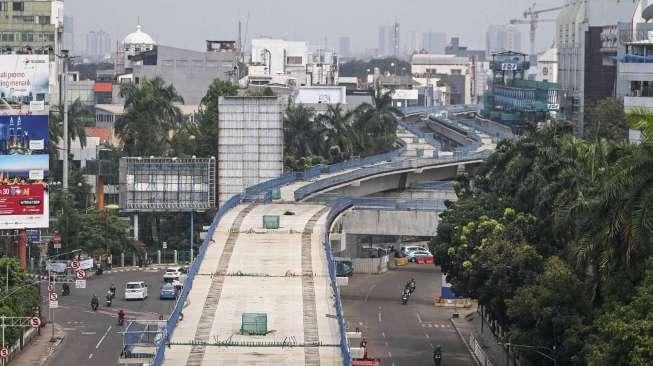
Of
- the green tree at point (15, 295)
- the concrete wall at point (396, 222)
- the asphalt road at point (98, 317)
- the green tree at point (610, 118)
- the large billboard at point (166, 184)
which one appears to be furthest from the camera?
the green tree at point (610, 118)

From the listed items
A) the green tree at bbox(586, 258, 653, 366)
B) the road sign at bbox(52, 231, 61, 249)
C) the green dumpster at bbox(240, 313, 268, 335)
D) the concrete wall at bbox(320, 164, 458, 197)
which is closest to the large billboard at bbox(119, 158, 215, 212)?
the concrete wall at bbox(320, 164, 458, 197)

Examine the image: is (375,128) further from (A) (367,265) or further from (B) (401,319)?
(B) (401,319)

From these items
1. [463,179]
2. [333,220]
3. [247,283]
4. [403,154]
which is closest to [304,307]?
[247,283]

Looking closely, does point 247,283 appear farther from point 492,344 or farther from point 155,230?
point 155,230

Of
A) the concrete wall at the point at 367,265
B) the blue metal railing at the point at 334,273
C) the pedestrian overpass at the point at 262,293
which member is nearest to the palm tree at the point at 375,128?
the concrete wall at the point at 367,265

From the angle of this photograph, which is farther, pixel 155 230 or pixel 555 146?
pixel 155 230

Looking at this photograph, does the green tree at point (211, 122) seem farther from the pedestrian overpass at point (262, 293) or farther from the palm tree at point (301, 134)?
the pedestrian overpass at point (262, 293)

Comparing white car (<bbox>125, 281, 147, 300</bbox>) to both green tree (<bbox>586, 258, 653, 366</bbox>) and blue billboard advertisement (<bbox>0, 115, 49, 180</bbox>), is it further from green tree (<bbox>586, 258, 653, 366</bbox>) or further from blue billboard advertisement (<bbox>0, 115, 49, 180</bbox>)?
green tree (<bbox>586, 258, 653, 366</bbox>)
